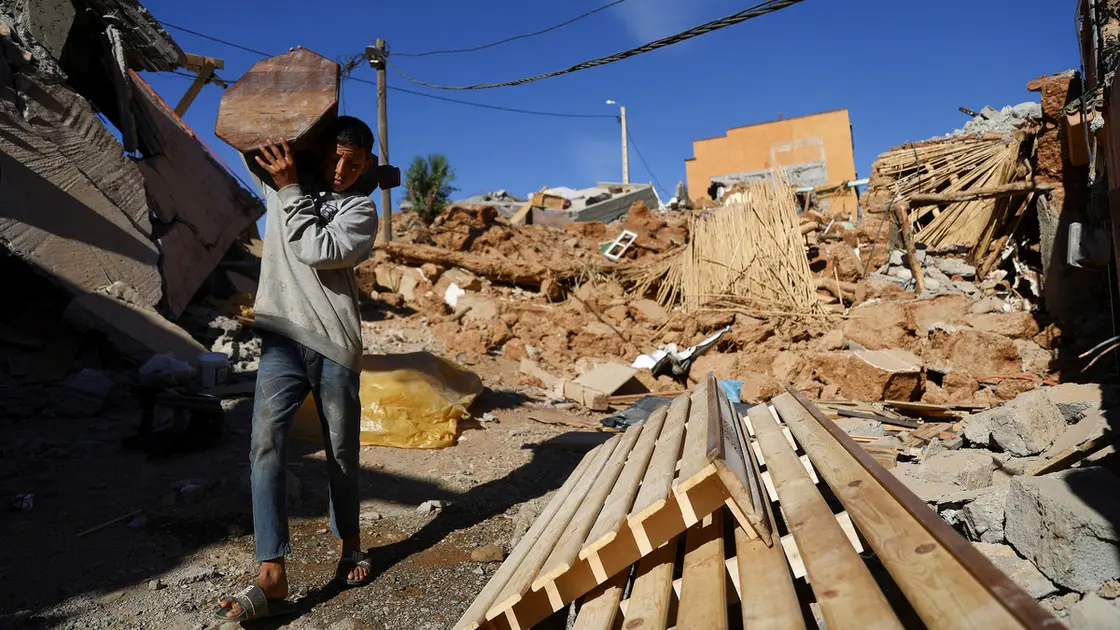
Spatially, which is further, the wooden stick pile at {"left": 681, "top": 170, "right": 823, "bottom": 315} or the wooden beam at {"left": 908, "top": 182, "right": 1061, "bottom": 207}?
the wooden stick pile at {"left": 681, "top": 170, "right": 823, "bottom": 315}

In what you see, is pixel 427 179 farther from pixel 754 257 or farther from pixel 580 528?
pixel 580 528

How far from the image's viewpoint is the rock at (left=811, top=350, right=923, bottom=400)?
683cm

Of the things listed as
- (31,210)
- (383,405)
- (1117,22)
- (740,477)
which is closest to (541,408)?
(383,405)

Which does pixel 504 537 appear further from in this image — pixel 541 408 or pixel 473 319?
pixel 473 319

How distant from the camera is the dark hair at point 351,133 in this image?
2.77 metres

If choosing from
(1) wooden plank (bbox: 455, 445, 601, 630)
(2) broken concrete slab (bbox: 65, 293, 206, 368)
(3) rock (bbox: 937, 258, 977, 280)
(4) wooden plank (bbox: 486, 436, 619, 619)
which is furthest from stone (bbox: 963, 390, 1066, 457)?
(3) rock (bbox: 937, 258, 977, 280)

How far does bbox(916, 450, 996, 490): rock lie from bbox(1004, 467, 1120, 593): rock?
853mm

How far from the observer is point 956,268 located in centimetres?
1015

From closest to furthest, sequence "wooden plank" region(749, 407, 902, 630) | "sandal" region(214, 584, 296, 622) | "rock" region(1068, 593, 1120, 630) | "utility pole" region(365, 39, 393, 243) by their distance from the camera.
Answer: "wooden plank" region(749, 407, 902, 630)
"rock" region(1068, 593, 1120, 630)
"sandal" region(214, 584, 296, 622)
"utility pole" region(365, 39, 393, 243)

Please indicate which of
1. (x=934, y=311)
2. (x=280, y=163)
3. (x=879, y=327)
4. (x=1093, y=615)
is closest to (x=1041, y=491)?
(x=1093, y=615)

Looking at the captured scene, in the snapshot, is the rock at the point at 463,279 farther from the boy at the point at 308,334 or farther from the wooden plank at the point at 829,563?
Result: the wooden plank at the point at 829,563

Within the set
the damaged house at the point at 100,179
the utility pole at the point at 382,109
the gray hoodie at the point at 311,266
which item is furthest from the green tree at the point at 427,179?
the gray hoodie at the point at 311,266

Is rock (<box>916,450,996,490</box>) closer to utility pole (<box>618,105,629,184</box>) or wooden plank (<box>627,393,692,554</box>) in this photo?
wooden plank (<box>627,393,692,554</box>)

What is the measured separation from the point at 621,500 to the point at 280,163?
66.2 inches
